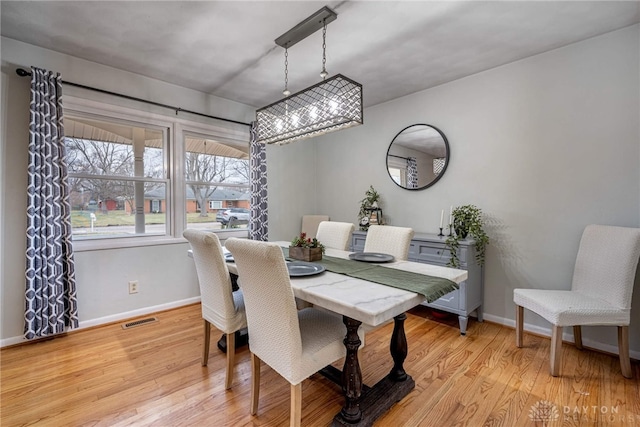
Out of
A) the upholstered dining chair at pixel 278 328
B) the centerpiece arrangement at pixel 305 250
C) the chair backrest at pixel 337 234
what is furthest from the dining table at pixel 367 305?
the chair backrest at pixel 337 234

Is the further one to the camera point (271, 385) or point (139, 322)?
point (139, 322)

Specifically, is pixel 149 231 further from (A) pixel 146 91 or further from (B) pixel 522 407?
(B) pixel 522 407

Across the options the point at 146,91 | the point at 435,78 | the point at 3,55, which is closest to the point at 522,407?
the point at 435,78

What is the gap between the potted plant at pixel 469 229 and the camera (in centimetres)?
269

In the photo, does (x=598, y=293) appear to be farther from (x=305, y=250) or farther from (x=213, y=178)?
(x=213, y=178)

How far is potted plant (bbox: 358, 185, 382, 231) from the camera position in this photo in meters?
3.60

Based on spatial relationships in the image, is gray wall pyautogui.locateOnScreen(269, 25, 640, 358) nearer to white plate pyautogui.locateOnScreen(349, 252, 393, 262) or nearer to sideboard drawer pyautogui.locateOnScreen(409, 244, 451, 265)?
sideboard drawer pyautogui.locateOnScreen(409, 244, 451, 265)

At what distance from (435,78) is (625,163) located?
5.55ft

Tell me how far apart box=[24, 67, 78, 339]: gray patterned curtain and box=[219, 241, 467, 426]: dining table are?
1624 mm

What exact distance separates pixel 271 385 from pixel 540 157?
2.81 metres

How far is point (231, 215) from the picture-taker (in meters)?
3.77

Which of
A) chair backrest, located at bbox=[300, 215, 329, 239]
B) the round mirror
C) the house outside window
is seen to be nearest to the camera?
the round mirror

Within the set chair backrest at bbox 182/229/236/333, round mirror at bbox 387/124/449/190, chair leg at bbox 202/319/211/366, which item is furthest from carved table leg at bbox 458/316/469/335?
chair leg at bbox 202/319/211/366

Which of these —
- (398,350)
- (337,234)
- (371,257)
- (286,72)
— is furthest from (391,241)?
(286,72)
